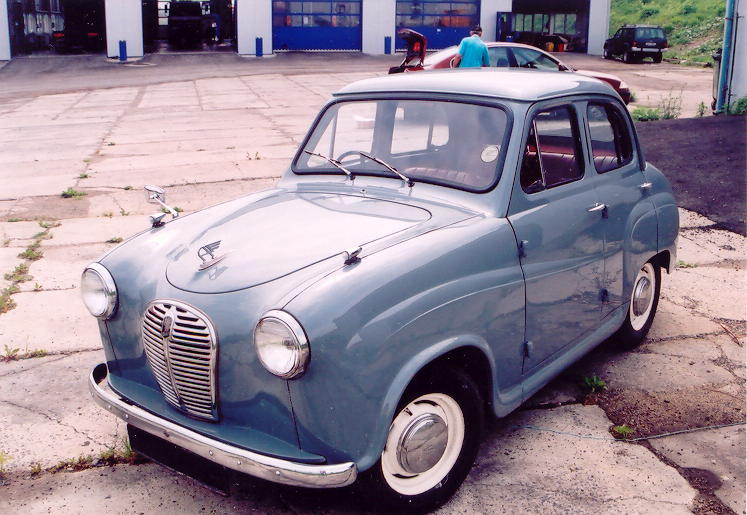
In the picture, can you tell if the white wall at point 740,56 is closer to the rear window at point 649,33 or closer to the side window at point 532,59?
the side window at point 532,59

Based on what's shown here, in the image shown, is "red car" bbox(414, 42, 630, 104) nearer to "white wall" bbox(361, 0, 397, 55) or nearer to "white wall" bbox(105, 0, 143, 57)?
"white wall" bbox(361, 0, 397, 55)

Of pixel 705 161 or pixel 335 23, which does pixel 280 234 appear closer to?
pixel 705 161

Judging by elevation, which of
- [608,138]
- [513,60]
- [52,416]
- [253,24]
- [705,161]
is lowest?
[52,416]

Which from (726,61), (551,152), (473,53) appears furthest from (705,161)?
(551,152)

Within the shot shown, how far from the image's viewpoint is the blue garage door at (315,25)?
36406mm

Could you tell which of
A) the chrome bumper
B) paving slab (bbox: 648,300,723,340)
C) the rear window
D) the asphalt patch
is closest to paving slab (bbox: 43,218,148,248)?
the chrome bumper

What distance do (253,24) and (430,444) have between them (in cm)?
3492

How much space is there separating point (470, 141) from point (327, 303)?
1376mm

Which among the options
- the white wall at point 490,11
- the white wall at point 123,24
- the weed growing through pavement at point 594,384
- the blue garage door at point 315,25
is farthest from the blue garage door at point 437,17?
the weed growing through pavement at point 594,384

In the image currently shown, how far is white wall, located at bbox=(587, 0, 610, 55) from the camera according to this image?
126 feet

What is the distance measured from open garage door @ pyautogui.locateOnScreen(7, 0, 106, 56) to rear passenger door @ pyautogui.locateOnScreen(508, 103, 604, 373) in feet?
117

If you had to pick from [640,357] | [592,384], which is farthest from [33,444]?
[640,357]

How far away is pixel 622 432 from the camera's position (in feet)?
13.2

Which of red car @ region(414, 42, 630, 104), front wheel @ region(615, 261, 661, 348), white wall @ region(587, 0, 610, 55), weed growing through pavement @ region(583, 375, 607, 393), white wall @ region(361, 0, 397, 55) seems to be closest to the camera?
weed growing through pavement @ region(583, 375, 607, 393)
